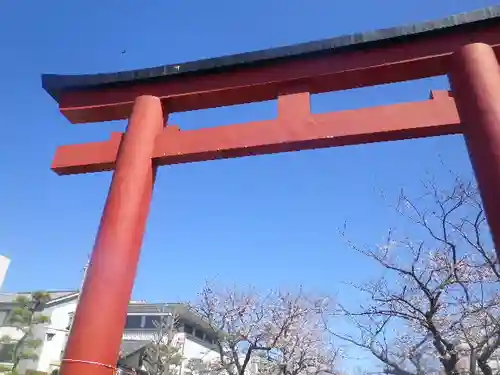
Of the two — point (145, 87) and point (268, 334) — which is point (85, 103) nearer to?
point (145, 87)

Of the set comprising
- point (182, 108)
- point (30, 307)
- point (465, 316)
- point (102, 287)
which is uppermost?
point (30, 307)

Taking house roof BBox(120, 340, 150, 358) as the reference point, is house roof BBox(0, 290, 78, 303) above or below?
above

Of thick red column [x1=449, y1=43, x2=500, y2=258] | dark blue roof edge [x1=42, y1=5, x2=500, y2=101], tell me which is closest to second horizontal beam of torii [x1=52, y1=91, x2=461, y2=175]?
thick red column [x1=449, y1=43, x2=500, y2=258]

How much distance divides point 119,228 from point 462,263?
8.19 meters

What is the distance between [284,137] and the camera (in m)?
3.43

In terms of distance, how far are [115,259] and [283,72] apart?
7.37ft

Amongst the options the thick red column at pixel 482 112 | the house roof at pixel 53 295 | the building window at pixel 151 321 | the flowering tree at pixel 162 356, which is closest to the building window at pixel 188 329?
the building window at pixel 151 321

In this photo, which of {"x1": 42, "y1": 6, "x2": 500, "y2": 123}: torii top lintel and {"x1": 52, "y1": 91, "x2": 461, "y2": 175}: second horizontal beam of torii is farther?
{"x1": 42, "y1": 6, "x2": 500, "y2": 123}: torii top lintel

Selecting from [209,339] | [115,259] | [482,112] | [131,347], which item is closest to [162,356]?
[131,347]

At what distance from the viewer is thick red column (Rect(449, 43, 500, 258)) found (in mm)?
2543

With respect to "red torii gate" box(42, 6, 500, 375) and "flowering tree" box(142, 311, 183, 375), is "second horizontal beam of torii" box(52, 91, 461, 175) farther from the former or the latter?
"flowering tree" box(142, 311, 183, 375)

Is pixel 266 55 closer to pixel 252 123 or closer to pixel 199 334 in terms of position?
pixel 252 123

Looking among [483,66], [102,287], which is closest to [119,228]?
[102,287]

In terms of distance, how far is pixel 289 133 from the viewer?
3.44m
